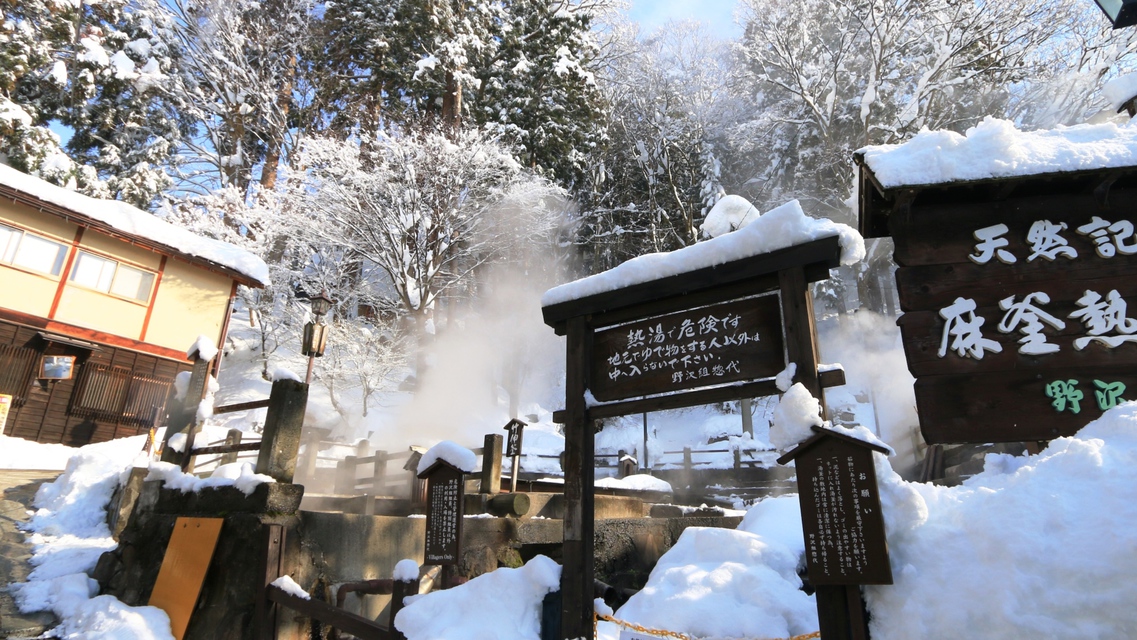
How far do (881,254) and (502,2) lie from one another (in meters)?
21.0

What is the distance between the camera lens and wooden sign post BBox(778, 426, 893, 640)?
360 cm

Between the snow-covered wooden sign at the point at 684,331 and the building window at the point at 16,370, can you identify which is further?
the building window at the point at 16,370

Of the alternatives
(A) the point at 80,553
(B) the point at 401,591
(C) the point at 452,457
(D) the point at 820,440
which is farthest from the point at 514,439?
(D) the point at 820,440

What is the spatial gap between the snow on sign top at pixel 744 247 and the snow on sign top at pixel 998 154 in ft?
2.06

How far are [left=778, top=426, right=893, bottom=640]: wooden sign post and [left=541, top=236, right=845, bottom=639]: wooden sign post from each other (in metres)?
0.57

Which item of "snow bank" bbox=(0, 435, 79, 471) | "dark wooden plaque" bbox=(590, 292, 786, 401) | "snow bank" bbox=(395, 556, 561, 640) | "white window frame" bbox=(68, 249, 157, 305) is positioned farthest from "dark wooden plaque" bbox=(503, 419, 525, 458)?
"white window frame" bbox=(68, 249, 157, 305)

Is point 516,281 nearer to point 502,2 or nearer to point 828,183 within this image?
point 502,2

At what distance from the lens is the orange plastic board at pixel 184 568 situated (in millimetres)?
7152

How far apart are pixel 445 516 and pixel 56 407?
14780mm

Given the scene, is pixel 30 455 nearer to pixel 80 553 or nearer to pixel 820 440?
pixel 80 553

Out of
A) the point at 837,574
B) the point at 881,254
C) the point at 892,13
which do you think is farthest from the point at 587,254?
the point at 837,574

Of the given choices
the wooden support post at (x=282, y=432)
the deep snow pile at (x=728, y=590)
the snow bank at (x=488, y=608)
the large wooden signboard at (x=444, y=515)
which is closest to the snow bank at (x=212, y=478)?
the wooden support post at (x=282, y=432)

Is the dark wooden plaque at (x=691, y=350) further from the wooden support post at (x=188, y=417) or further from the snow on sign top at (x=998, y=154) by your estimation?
the wooden support post at (x=188, y=417)

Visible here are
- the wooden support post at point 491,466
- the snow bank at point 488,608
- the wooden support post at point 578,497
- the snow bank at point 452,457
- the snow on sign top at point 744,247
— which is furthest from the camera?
the wooden support post at point 491,466
